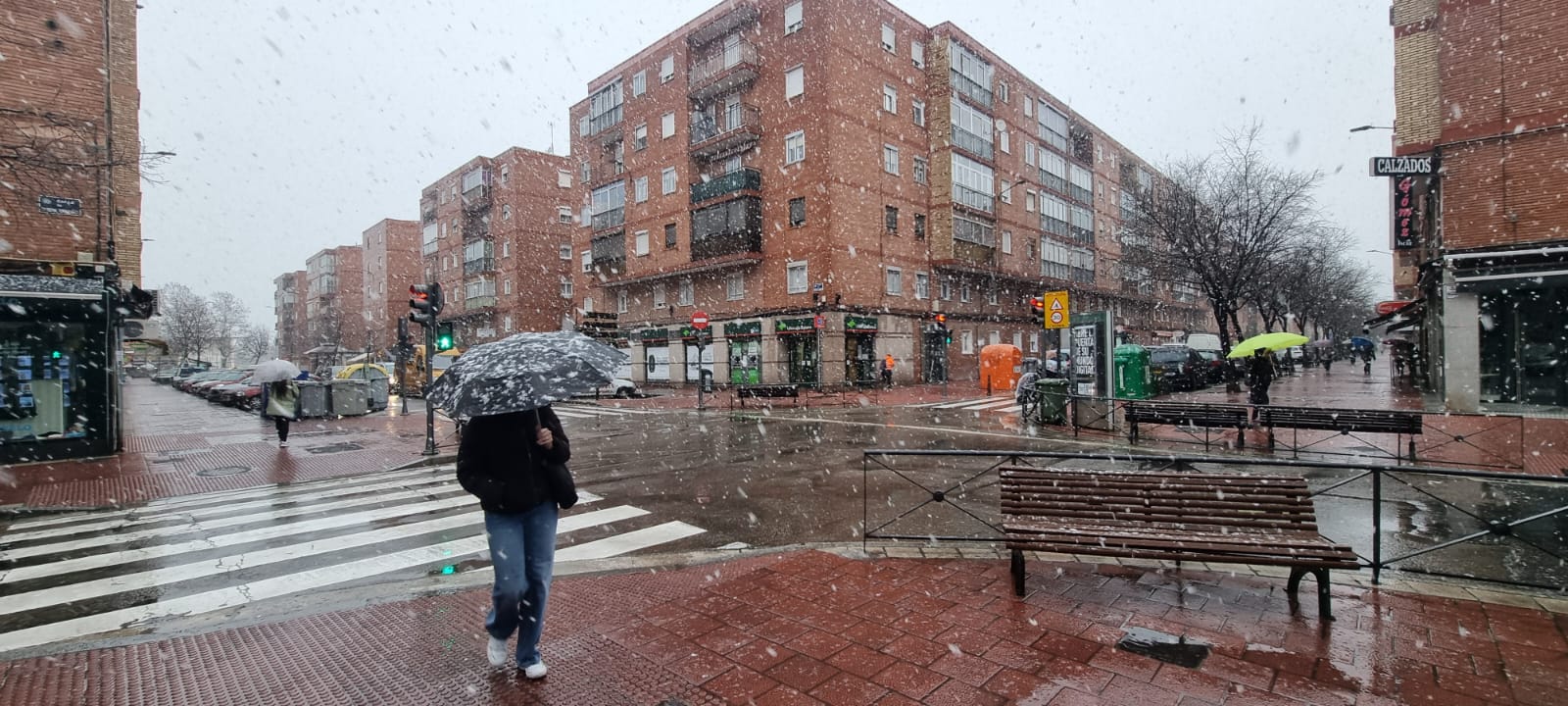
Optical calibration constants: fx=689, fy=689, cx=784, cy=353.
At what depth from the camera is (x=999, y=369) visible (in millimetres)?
28391

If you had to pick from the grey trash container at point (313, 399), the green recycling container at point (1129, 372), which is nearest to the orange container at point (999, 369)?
the green recycling container at point (1129, 372)

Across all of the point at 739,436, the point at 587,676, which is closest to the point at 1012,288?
the point at 739,436

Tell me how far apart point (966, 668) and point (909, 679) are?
325mm

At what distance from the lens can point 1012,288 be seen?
41.5 m

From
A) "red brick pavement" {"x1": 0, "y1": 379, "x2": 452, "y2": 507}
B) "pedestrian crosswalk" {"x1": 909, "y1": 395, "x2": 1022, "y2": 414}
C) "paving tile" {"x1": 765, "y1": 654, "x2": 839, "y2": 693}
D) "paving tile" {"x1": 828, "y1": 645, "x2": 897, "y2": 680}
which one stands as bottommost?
"red brick pavement" {"x1": 0, "y1": 379, "x2": 452, "y2": 507}

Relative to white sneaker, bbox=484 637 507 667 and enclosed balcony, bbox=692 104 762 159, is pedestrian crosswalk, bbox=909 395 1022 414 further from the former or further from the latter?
white sneaker, bbox=484 637 507 667

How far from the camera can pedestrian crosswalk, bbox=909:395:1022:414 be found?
20516mm

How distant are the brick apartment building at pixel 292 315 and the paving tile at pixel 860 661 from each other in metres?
110

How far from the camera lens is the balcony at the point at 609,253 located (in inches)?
1540

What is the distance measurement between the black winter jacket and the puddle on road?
3208mm

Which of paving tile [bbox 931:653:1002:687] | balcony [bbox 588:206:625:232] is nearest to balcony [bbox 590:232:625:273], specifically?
balcony [bbox 588:206:625:232]

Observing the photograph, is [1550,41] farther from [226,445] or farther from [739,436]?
[226,445]

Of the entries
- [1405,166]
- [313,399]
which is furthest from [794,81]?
[313,399]

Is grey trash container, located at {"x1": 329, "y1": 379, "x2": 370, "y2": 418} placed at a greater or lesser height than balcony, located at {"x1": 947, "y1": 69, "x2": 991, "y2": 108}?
lesser
